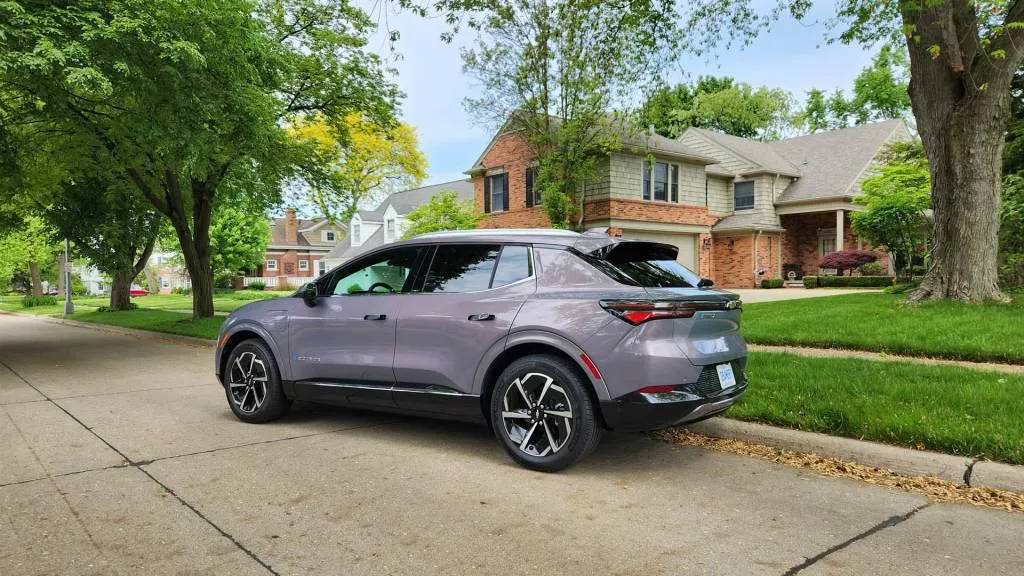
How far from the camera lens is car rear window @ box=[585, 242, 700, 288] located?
4527 mm

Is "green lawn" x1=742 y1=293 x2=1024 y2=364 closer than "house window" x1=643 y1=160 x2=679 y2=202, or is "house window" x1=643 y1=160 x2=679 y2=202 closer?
"green lawn" x1=742 y1=293 x2=1024 y2=364

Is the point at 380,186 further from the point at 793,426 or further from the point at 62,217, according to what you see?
the point at 793,426

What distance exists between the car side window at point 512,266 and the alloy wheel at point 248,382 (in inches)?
102

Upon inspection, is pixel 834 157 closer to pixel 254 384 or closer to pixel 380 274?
pixel 380 274

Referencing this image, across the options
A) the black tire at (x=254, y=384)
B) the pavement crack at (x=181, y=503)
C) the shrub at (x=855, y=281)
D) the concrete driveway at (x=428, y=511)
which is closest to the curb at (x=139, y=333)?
the pavement crack at (x=181, y=503)

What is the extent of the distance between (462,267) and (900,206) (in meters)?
20.7

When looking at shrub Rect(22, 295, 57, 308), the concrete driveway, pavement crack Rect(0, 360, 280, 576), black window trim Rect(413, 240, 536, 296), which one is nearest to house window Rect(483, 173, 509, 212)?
pavement crack Rect(0, 360, 280, 576)

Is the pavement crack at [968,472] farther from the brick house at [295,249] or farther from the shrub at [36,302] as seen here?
the brick house at [295,249]

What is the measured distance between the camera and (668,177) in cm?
2764

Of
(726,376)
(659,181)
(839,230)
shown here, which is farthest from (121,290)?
(839,230)

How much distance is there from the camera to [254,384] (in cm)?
611

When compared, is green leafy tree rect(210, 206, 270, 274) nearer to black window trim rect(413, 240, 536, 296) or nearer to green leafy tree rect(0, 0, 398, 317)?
green leafy tree rect(0, 0, 398, 317)

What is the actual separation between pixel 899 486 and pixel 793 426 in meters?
0.99

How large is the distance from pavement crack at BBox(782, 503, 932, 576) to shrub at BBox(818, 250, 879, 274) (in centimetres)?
2677
